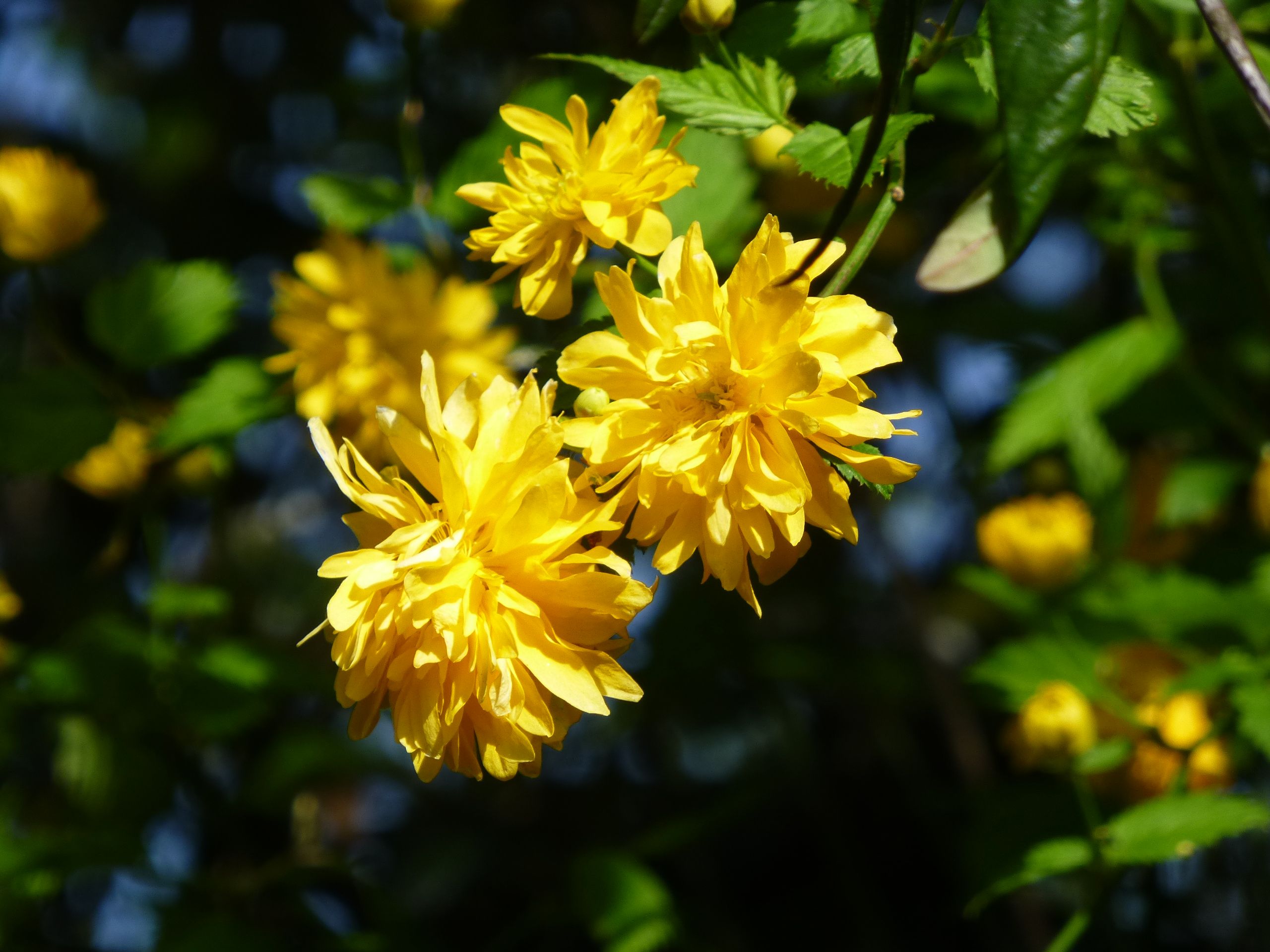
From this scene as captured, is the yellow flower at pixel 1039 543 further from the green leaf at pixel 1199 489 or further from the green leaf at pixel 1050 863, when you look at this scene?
the green leaf at pixel 1050 863

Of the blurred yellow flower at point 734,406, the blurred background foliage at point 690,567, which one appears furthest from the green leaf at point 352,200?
the blurred yellow flower at point 734,406

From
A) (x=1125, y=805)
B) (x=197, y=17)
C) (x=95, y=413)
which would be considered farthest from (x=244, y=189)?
(x=1125, y=805)

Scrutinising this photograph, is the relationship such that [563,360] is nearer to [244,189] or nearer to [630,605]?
[630,605]

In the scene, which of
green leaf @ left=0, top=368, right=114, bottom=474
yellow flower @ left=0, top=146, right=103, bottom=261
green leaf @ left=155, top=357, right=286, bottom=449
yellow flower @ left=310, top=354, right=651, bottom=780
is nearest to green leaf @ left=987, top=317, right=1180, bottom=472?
yellow flower @ left=310, top=354, right=651, bottom=780

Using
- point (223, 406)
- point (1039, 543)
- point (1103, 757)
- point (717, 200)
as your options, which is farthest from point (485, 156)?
point (1103, 757)

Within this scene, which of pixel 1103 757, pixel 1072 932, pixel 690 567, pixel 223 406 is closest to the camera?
pixel 1072 932

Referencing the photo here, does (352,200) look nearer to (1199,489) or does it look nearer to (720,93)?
(720,93)
